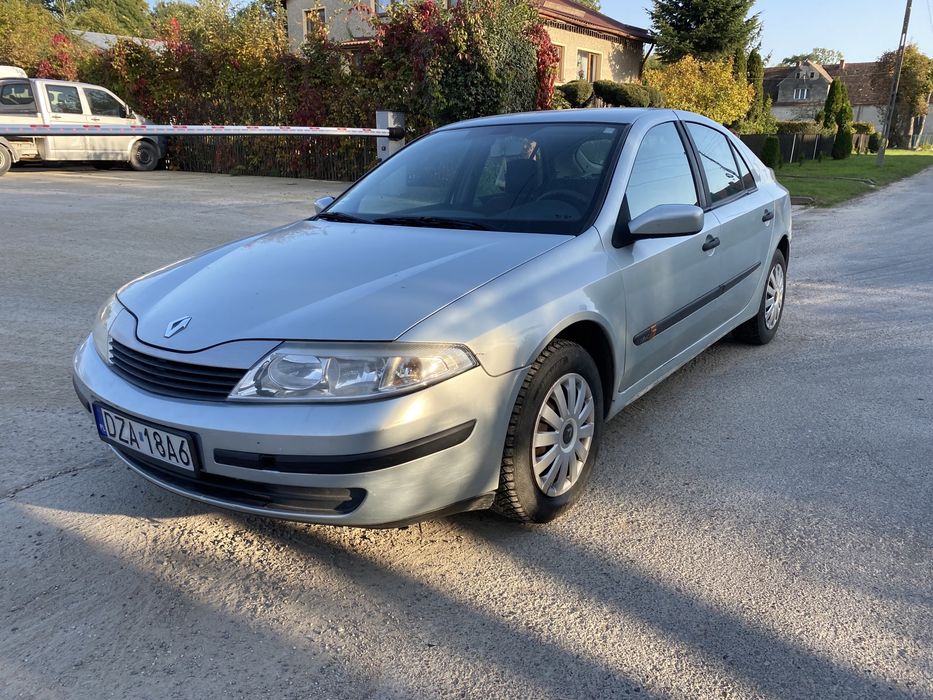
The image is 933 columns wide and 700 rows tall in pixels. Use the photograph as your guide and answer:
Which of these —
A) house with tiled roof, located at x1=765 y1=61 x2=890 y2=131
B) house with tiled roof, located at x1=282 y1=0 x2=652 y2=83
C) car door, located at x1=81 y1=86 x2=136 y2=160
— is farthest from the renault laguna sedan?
house with tiled roof, located at x1=765 y1=61 x2=890 y2=131

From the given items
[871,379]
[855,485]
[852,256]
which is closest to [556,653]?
[855,485]

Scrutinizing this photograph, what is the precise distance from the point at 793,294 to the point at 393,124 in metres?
9.73

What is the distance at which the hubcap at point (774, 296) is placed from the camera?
498 cm

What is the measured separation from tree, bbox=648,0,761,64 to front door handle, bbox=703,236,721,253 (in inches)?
1116

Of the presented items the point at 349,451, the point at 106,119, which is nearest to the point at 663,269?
the point at 349,451

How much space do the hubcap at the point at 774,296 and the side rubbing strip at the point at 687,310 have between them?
1.82 feet

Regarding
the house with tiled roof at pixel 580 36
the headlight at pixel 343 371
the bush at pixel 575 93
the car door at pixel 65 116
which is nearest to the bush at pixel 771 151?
the bush at pixel 575 93

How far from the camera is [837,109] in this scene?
38781 mm

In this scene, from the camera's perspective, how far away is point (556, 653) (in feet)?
7.06

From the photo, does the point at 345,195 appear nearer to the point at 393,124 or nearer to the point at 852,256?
the point at 852,256

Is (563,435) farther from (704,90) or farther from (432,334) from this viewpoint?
(704,90)

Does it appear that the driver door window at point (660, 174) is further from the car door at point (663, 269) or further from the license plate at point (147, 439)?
the license plate at point (147, 439)

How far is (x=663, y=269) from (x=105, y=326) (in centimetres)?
238

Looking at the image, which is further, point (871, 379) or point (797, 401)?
→ point (871, 379)
